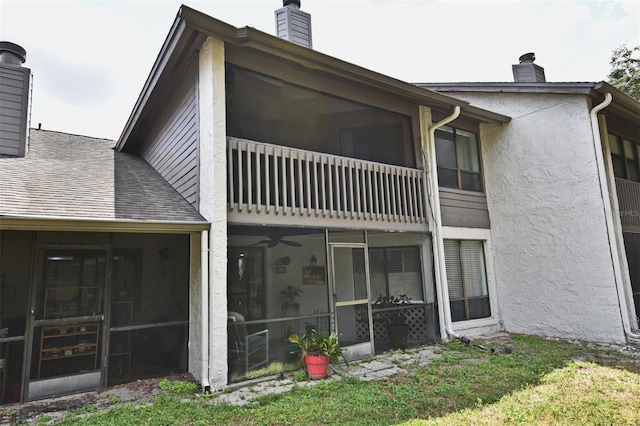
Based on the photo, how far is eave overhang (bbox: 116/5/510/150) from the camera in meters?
4.54

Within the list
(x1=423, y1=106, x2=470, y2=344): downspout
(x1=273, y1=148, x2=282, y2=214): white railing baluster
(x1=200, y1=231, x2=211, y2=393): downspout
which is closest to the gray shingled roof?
(x1=200, y1=231, x2=211, y2=393): downspout

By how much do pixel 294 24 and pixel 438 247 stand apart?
517 cm

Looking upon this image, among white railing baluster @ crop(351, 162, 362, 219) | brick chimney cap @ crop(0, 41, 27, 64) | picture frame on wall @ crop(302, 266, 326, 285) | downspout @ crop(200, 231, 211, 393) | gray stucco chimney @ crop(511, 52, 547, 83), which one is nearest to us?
downspout @ crop(200, 231, 211, 393)

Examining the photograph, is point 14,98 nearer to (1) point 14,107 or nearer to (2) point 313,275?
(1) point 14,107

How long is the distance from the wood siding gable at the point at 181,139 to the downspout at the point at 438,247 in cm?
450

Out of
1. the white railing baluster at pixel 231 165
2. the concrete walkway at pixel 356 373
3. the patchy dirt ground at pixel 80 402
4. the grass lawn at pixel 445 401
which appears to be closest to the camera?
the grass lawn at pixel 445 401

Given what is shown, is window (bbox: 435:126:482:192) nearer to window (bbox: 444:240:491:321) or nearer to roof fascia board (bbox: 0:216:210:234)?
window (bbox: 444:240:491:321)

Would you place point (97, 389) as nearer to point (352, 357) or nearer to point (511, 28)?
point (352, 357)

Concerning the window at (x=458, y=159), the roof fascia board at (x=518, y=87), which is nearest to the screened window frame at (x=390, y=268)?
the window at (x=458, y=159)

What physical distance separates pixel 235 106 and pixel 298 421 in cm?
621

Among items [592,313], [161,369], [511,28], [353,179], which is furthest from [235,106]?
[592,313]

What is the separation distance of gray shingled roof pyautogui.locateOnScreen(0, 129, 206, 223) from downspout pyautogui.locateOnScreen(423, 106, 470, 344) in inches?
177

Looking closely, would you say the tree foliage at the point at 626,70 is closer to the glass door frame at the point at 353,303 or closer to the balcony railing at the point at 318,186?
the balcony railing at the point at 318,186

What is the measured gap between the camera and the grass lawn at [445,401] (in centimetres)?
348
